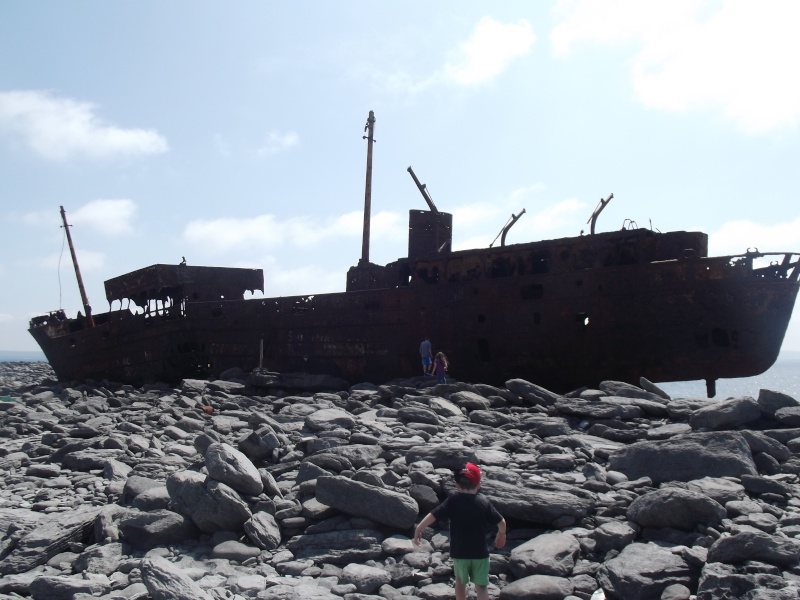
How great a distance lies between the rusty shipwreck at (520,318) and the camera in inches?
451

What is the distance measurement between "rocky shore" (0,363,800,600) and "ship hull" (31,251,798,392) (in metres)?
3.25

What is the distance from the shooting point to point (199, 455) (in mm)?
7871

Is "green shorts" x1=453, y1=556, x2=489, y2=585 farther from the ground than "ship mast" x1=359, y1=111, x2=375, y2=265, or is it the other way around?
"ship mast" x1=359, y1=111, x2=375, y2=265

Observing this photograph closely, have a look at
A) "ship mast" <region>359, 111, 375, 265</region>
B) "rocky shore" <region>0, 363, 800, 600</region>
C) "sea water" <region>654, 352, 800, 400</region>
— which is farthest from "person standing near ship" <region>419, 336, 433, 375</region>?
"sea water" <region>654, 352, 800, 400</region>

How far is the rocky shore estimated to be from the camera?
4199mm

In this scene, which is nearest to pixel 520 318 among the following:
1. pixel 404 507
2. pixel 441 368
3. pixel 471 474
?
pixel 441 368

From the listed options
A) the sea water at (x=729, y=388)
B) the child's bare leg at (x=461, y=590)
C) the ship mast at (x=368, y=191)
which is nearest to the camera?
the child's bare leg at (x=461, y=590)

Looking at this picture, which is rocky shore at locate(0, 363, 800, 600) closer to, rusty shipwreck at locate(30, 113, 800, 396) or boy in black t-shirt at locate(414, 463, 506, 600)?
boy in black t-shirt at locate(414, 463, 506, 600)

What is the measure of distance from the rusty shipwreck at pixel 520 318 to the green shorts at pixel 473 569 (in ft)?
29.0

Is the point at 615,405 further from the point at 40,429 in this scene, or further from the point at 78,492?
the point at 40,429

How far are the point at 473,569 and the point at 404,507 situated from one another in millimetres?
1233

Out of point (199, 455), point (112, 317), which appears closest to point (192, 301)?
point (112, 317)

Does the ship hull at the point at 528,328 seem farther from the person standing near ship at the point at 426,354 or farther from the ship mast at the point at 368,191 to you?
the ship mast at the point at 368,191

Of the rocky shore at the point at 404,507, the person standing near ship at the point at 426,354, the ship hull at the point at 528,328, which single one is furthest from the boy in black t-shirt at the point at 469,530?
the person standing near ship at the point at 426,354
